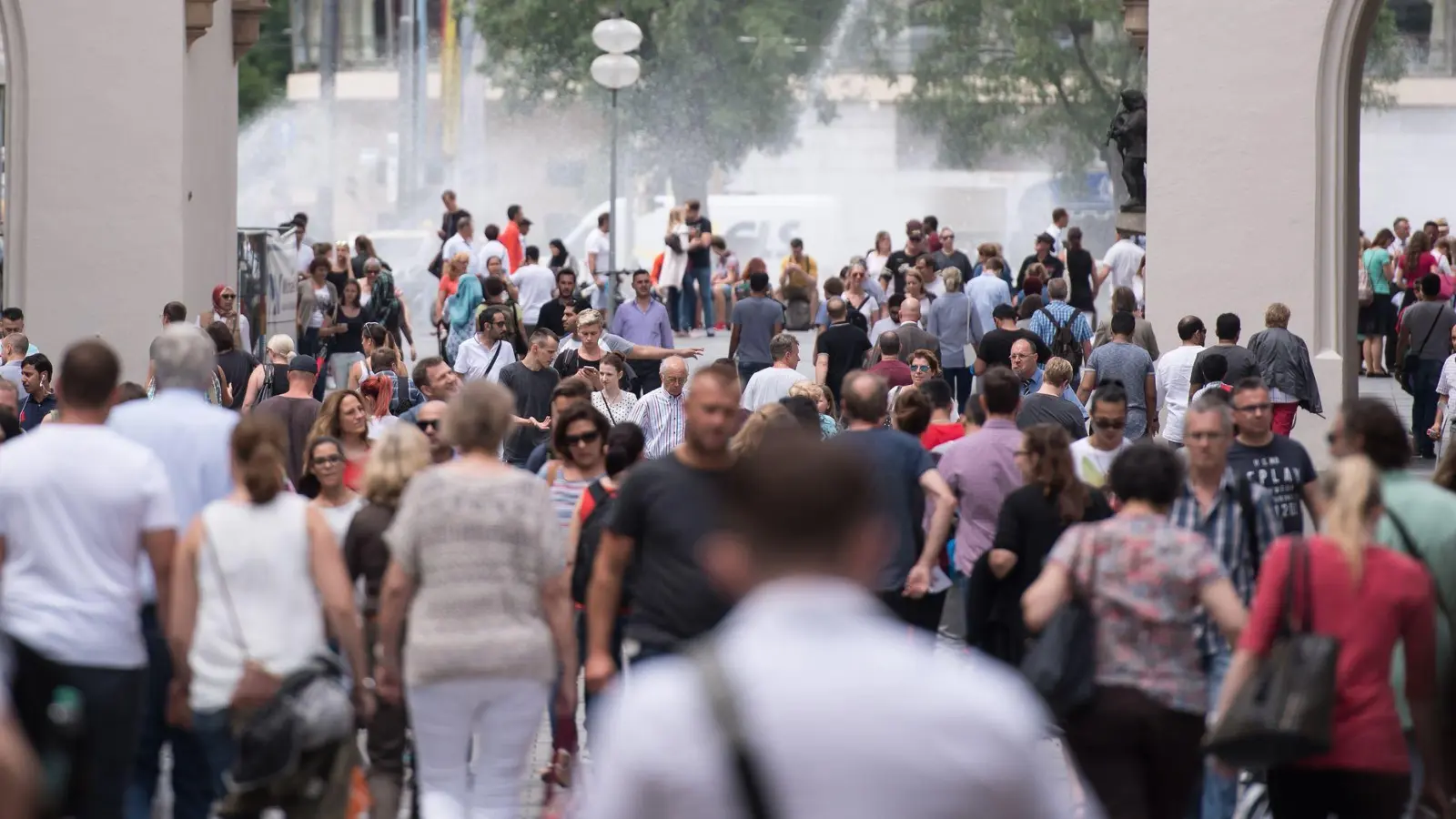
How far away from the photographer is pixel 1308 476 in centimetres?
823

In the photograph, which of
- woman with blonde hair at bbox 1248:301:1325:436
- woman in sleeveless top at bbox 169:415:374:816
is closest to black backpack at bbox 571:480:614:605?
woman in sleeveless top at bbox 169:415:374:816

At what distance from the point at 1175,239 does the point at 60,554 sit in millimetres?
12861

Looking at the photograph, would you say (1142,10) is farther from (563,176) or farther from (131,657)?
(563,176)

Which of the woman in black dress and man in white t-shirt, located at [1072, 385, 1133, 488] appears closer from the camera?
the woman in black dress

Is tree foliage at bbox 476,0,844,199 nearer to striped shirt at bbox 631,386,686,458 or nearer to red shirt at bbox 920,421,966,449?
striped shirt at bbox 631,386,686,458

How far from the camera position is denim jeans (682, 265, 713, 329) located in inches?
1239

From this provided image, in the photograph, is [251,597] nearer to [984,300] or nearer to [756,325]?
[756,325]

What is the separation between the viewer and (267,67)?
59594 millimetres

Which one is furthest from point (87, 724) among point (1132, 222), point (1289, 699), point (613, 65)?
point (613, 65)

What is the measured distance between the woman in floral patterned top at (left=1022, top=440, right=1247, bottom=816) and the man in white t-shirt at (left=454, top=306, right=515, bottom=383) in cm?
990

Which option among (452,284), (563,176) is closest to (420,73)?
(563,176)

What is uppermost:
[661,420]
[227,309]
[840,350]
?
[227,309]

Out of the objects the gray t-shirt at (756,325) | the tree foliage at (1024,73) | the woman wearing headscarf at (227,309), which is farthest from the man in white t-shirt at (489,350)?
the tree foliage at (1024,73)

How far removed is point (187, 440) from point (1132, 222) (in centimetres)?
1796
